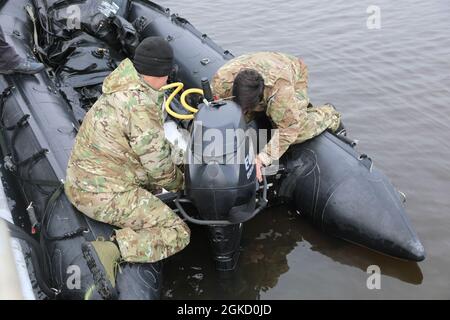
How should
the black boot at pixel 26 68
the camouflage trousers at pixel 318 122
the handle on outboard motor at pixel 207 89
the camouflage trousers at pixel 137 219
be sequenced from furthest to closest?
the black boot at pixel 26 68 < the camouflage trousers at pixel 318 122 < the handle on outboard motor at pixel 207 89 < the camouflage trousers at pixel 137 219

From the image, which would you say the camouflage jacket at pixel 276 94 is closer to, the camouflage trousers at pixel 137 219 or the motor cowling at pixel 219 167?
the motor cowling at pixel 219 167

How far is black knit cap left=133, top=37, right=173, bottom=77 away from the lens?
8.05 feet

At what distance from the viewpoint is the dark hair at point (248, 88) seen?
9.07ft

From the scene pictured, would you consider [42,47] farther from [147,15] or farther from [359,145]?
[359,145]

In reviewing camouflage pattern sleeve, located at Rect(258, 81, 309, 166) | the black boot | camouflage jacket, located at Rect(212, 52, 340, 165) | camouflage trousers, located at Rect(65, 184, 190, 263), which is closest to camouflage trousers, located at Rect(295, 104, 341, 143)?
camouflage jacket, located at Rect(212, 52, 340, 165)

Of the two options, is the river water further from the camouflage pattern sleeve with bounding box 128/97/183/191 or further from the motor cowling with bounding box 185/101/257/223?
the camouflage pattern sleeve with bounding box 128/97/183/191

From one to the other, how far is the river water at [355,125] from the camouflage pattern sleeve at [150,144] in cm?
76

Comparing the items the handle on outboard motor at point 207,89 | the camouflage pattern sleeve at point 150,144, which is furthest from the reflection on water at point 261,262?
the handle on outboard motor at point 207,89

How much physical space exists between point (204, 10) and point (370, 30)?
9.14 feet

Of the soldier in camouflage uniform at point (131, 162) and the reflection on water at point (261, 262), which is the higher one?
the soldier in camouflage uniform at point (131, 162)

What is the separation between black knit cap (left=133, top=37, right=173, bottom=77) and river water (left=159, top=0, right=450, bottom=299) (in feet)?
4.27

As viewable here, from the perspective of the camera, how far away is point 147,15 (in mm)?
5535

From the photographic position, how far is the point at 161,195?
3.01 metres

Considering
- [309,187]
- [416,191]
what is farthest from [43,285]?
[416,191]
